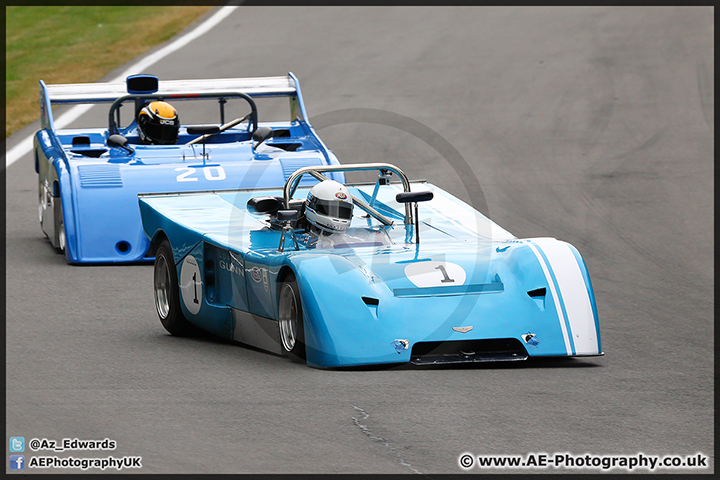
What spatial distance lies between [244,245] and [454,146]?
11.0 metres

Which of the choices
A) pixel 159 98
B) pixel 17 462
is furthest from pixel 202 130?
pixel 17 462

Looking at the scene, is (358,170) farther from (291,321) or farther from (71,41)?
(71,41)

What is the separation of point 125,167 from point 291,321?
5.51 meters

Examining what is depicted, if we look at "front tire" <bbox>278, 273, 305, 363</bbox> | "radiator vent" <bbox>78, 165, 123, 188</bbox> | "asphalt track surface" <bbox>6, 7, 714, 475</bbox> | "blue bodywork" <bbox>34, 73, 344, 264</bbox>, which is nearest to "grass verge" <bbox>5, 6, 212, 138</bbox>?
"asphalt track surface" <bbox>6, 7, 714, 475</bbox>

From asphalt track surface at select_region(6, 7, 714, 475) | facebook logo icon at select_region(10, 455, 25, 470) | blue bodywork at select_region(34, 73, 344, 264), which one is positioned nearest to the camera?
facebook logo icon at select_region(10, 455, 25, 470)

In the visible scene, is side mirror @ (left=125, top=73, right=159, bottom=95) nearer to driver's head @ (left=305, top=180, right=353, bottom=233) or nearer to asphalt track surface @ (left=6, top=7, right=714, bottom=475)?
asphalt track surface @ (left=6, top=7, right=714, bottom=475)

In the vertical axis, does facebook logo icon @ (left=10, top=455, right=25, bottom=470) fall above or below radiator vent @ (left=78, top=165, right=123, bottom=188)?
below

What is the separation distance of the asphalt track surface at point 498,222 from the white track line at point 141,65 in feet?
1.19

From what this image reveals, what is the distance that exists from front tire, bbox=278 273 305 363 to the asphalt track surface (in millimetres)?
123

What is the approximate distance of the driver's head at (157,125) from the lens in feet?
45.7

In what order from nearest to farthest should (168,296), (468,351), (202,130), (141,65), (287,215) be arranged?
(468,351) < (287,215) < (168,296) < (202,130) < (141,65)

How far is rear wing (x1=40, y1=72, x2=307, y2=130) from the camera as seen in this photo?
14453mm

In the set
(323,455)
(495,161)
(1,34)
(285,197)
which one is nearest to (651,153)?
(495,161)

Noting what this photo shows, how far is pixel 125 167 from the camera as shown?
12.7 metres
